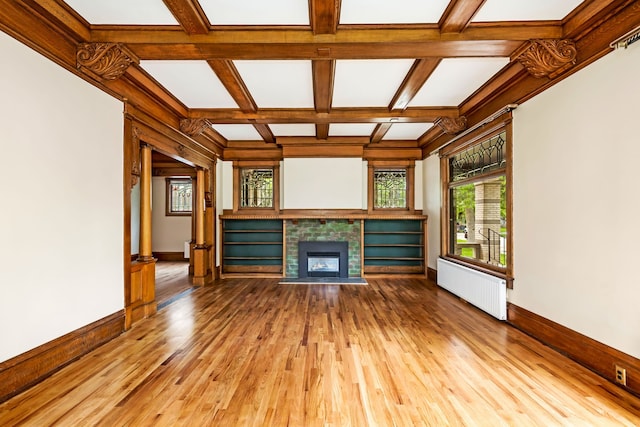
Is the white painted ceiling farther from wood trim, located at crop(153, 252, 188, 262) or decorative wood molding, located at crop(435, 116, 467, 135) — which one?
wood trim, located at crop(153, 252, 188, 262)

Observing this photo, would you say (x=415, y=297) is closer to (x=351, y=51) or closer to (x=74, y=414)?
(x=351, y=51)

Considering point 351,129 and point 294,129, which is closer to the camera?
point 351,129

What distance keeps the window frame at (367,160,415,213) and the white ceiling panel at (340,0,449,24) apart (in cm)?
456

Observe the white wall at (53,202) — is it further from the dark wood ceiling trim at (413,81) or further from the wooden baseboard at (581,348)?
the wooden baseboard at (581,348)

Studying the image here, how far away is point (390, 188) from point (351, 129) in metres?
1.93

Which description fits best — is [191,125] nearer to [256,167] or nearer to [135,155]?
[135,155]

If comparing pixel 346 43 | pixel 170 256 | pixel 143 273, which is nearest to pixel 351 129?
pixel 346 43

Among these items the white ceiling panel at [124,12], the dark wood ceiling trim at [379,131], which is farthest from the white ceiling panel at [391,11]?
the dark wood ceiling trim at [379,131]

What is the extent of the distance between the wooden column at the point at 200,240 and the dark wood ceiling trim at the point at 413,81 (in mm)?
3940

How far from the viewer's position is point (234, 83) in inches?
151

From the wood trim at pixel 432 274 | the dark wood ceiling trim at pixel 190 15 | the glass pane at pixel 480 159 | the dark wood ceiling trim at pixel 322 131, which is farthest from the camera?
the wood trim at pixel 432 274

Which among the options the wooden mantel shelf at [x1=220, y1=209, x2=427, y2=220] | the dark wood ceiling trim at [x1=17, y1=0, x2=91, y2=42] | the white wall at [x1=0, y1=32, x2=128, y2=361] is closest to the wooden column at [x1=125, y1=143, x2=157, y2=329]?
the white wall at [x1=0, y1=32, x2=128, y2=361]

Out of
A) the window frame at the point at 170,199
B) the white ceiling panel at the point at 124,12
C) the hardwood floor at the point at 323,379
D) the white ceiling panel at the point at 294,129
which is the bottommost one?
the hardwood floor at the point at 323,379

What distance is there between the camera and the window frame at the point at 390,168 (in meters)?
7.28
